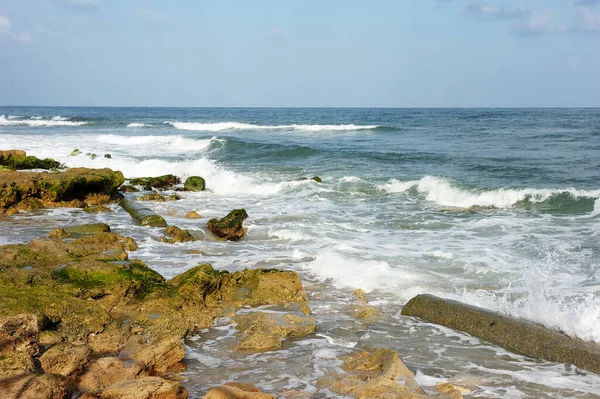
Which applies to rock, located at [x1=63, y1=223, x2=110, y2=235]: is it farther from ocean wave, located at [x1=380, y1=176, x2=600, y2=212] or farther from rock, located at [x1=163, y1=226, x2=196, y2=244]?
ocean wave, located at [x1=380, y1=176, x2=600, y2=212]

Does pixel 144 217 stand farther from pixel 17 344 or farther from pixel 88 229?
pixel 17 344

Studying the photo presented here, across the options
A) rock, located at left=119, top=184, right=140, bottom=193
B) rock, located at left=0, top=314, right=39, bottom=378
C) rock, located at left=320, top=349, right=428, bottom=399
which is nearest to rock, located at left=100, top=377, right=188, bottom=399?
rock, located at left=0, top=314, right=39, bottom=378

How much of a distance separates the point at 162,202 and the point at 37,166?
726 cm

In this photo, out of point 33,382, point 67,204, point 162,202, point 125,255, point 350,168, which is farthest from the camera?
point 350,168

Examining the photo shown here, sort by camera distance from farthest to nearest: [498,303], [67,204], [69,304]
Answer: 1. [67,204]
2. [498,303]
3. [69,304]

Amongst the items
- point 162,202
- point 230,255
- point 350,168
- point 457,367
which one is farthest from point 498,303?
point 350,168

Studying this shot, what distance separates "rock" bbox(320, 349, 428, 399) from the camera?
460 centimetres

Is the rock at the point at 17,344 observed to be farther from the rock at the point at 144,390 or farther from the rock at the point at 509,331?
the rock at the point at 509,331

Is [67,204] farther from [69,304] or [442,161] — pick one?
[442,161]

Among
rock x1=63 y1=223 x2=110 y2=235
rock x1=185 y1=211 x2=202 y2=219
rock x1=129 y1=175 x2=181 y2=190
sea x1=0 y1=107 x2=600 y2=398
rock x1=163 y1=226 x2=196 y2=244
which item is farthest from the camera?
rock x1=129 y1=175 x2=181 y2=190

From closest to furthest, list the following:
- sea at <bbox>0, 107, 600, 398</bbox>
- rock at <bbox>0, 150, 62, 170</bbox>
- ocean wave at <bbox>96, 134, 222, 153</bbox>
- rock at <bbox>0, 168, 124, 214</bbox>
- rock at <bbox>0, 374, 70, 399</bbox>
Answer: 1. rock at <bbox>0, 374, 70, 399</bbox>
2. sea at <bbox>0, 107, 600, 398</bbox>
3. rock at <bbox>0, 168, 124, 214</bbox>
4. rock at <bbox>0, 150, 62, 170</bbox>
5. ocean wave at <bbox>96, 134, 222, 153</bbox>

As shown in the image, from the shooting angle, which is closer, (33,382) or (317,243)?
(33,382)

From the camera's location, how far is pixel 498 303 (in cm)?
737

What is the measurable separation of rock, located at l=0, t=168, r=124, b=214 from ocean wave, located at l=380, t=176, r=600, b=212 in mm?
9254
